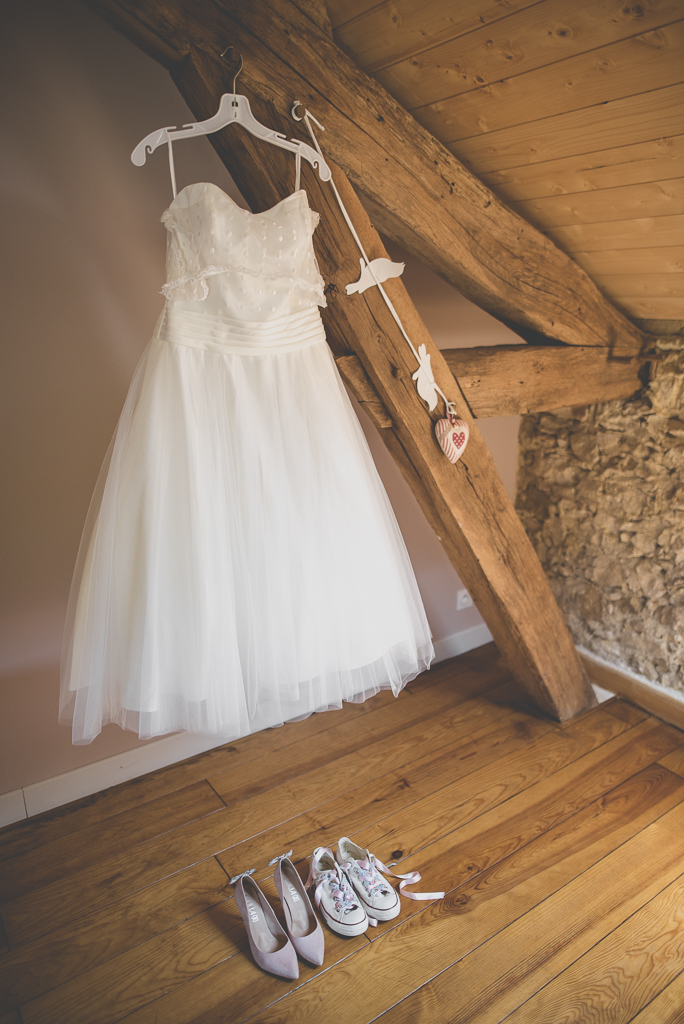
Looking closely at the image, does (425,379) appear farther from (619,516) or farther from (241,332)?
(619,516)

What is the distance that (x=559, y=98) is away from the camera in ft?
4.70

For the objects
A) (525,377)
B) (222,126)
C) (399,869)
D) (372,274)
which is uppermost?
(222,126)

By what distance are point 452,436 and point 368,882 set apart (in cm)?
118

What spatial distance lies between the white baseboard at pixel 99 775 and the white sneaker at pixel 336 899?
651 mm

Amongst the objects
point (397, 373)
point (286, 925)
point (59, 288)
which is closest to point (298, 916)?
point (286, 925)

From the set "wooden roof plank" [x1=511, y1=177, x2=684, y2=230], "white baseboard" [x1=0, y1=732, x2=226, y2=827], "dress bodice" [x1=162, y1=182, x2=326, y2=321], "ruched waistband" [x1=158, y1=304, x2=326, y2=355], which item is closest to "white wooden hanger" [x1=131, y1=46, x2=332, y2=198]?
"dress bodice" [x1=162, y1=182, x2=326, y2=321]

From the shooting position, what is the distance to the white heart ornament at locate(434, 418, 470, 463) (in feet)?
5.72

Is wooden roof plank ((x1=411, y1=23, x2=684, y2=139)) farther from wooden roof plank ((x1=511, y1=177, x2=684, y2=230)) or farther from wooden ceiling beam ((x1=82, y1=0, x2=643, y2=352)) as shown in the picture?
wooden roof plank ((x1=511, y1=177, x2=684, y2=230))

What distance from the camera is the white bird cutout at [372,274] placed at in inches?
62.0

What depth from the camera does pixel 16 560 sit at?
1.77m

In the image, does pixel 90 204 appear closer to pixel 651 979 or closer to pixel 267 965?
pixel 267 965

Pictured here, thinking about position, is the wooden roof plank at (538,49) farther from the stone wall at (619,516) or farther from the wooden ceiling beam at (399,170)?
the stone wall at (619,516)

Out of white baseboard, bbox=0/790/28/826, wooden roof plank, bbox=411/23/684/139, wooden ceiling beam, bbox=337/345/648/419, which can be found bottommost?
white baseboard, bbox=0/790/28/826

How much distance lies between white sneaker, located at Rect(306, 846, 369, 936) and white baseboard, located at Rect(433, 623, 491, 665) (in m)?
1.17
